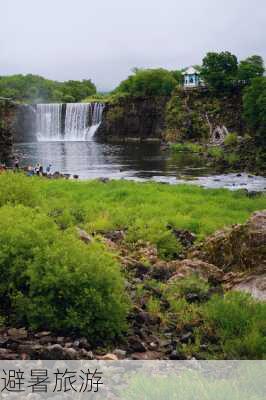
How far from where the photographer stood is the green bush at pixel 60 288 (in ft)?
28.3

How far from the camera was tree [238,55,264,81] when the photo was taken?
307ft

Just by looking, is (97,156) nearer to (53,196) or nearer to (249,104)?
(249,104)

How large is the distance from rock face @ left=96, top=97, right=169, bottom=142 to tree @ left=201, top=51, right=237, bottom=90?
44.4ft

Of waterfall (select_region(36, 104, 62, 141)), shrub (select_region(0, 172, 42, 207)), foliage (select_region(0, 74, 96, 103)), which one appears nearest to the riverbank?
shrub (select_region(0, 172, 42, 207))

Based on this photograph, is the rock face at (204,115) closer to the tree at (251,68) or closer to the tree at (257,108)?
the tree at (251,68)

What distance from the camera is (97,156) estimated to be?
68.1m

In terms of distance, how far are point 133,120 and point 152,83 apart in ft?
33.6

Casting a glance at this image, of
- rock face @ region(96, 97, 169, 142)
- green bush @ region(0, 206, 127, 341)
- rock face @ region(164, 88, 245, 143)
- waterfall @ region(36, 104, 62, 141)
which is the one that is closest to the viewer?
green bush @ region(0, 206, 127, 341)

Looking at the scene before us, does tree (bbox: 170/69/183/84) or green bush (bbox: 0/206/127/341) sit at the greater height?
tree (bbox: 170/69/183/84)

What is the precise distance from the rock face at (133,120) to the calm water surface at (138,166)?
93.8 ft

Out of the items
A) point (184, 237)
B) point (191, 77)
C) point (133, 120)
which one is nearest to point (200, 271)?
point (184, 237)

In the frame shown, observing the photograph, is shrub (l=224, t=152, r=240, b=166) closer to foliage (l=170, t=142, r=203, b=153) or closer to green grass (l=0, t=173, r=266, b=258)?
foliage (l=170, t=142, r=203, b=153)

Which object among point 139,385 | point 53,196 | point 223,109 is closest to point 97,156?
point 223,109

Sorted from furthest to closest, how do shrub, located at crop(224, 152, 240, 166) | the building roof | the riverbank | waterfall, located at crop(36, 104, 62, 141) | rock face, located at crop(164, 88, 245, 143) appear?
the building roof
waterfall, located at crop(36, 104, 62, 141)
rock face, located at crop(164, 88, 245, 143)
shrub, located at crop(224, 152, 240, 166)
the riverbank
